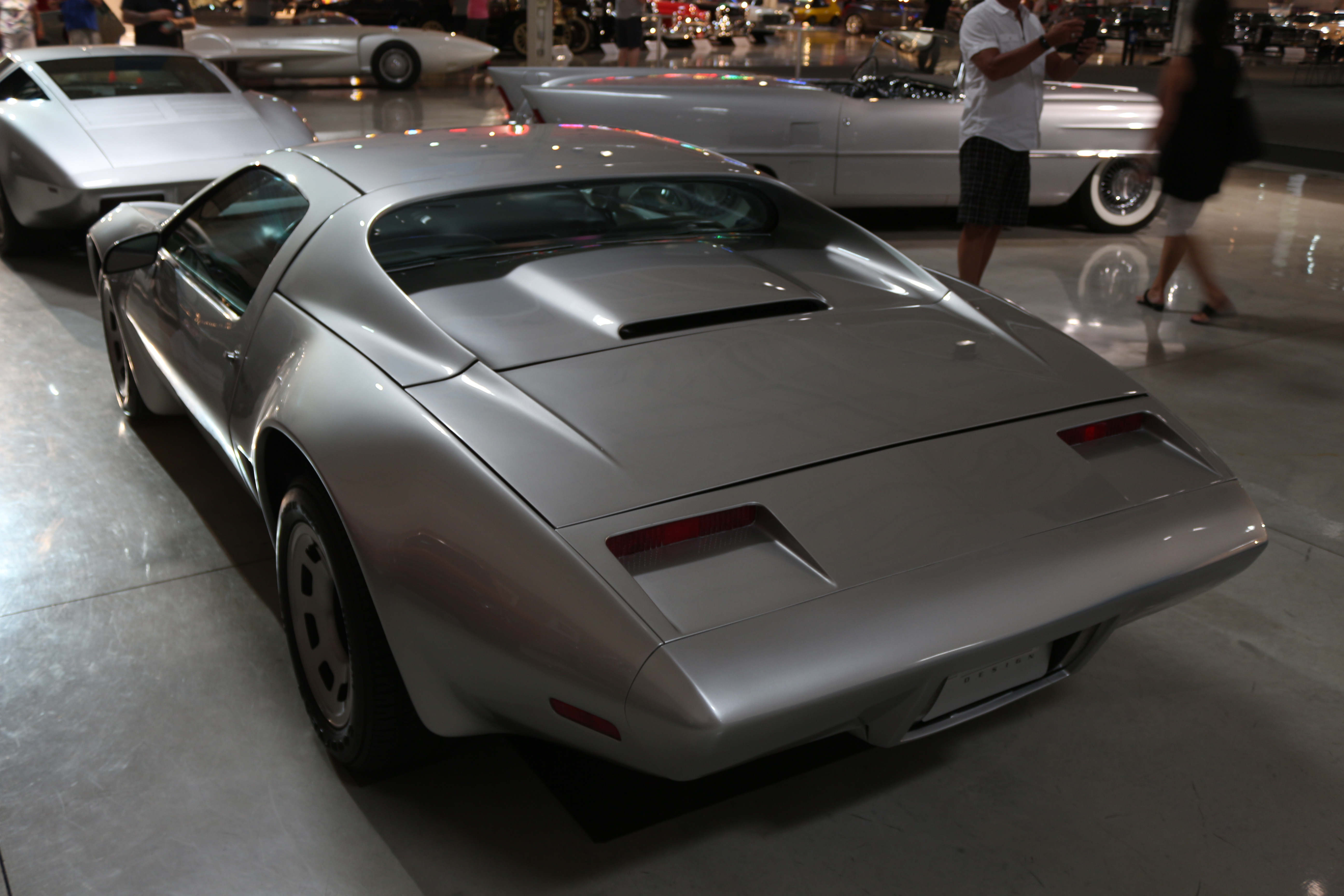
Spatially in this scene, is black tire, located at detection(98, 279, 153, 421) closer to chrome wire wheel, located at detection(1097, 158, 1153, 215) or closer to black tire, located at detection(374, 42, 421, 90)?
chrome wire wheel, located at detection(1097, 158, 1153, 215)

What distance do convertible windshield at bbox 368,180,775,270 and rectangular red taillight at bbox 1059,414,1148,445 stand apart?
1.11 metres

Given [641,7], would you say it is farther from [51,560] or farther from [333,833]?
[333,833]

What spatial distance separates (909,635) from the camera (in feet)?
4.89

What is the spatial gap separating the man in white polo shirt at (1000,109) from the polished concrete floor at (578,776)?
1.94m

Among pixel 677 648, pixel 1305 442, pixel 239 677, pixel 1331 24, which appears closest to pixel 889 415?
pixel 677 648

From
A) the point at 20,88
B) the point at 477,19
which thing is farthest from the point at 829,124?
the point at 477,19

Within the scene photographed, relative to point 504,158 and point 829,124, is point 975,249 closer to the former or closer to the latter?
point 829,124

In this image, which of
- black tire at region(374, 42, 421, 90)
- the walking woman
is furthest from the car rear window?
black tire at region(374, 42, 421, 90)

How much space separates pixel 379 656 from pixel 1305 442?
3.37m

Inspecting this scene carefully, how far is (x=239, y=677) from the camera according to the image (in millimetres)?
2311

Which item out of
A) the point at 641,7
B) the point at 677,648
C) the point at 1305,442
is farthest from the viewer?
the point at 641,7

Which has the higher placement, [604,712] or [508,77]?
[508,77]

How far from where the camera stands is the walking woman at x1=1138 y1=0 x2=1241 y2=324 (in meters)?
4.52

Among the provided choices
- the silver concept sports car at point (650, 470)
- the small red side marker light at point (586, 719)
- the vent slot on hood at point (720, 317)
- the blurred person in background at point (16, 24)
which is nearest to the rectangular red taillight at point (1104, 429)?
the silver concept sports car at point (650, 470)
